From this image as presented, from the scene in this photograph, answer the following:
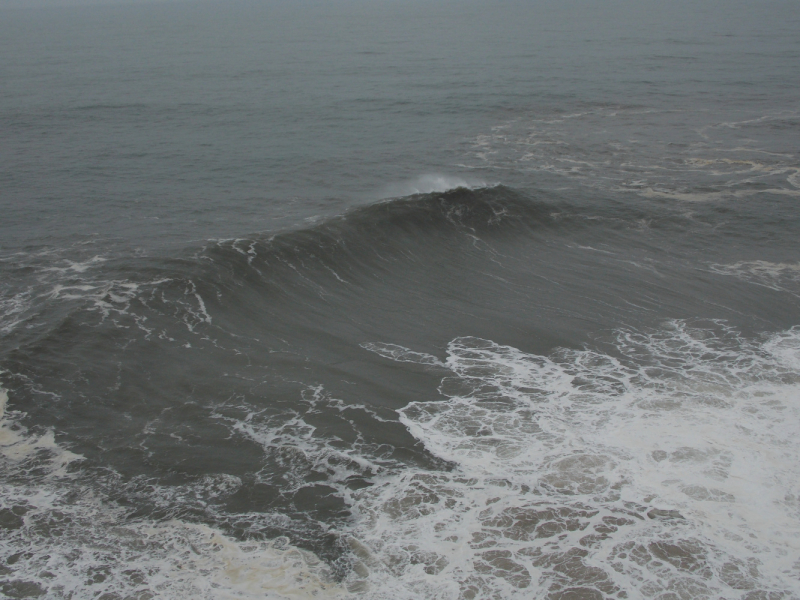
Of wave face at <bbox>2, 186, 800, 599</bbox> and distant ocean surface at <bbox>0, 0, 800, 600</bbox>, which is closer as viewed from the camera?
wave face at <bbox>2, 186, 800, 599</bbox>

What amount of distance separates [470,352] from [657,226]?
56.0ft

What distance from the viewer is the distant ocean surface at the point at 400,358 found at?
14891mm

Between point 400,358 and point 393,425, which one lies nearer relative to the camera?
point 393,425

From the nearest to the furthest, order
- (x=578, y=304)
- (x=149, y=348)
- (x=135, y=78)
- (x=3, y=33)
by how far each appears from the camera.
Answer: (x=149, y=348)
(x=578, y=304)
(x=135, y=78)
(x=3, y=33)

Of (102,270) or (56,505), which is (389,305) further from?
(56,505)

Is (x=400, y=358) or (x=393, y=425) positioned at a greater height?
(x=400, y=358)

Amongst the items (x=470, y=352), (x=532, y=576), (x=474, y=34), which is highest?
(x=474, y=34)

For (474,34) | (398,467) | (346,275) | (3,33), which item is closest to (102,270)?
(346,275)

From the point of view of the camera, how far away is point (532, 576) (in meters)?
14.3

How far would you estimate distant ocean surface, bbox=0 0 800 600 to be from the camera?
48.9 ft

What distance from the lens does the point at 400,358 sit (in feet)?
74.3

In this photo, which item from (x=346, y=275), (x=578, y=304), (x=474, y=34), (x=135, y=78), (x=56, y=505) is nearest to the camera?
(x=56, y=505)

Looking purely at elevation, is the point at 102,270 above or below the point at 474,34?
below

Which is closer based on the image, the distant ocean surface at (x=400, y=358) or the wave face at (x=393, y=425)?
the wave face at (x=393, y=425)
